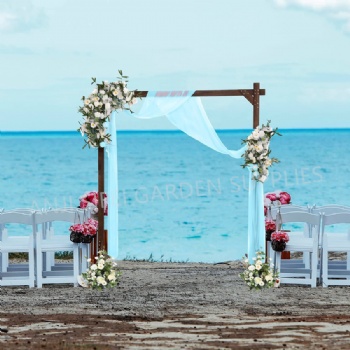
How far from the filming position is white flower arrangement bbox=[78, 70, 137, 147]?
12.3 m

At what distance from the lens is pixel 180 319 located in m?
9.62

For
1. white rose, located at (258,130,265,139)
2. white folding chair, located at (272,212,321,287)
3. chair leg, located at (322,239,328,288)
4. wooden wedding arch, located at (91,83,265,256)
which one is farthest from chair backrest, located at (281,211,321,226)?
wooden wedding arch, located at (91,83,265,256)

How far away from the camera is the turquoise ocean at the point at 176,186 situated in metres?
28.9

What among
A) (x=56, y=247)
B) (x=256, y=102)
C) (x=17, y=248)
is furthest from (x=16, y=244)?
(x=256, y=102)

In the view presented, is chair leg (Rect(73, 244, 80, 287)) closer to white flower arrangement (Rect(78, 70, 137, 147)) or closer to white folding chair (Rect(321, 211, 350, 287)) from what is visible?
white flower arrangement (Rect(78, 70, 137, 147))

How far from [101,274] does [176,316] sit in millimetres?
2226

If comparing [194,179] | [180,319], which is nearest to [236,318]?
[180,319]

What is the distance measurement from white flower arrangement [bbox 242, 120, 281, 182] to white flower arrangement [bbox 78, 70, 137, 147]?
65.2 inches

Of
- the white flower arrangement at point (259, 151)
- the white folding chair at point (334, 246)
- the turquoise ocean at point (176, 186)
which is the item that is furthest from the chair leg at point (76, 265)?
the turquoise ocean at point (176, 186)

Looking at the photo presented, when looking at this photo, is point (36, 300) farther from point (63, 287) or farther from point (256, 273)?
point (256, 273)

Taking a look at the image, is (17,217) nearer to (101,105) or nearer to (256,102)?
→ (101,105)

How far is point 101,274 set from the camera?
11.8 meters

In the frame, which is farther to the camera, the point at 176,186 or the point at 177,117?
the point at 176,186

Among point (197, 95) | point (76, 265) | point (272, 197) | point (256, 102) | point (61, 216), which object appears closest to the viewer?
point (61, 216)
